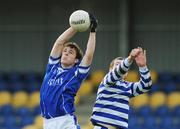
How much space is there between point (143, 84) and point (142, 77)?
3.6 inches

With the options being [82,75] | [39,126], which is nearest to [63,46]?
[82,75]

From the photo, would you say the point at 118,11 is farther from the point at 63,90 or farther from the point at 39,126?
the point at 63,90

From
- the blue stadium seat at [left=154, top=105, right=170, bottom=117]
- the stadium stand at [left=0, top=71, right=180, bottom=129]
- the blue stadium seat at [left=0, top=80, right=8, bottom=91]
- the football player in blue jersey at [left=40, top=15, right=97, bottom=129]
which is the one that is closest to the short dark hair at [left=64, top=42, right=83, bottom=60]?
the football player in blue jersey at [left=40, top=15, right=97, bottom=129]

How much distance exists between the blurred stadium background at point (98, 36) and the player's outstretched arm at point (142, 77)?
374 inches

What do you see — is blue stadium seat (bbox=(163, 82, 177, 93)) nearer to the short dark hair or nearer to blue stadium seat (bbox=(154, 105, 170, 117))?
blue stadium seat (bbox=(154, 105, 170, 117))

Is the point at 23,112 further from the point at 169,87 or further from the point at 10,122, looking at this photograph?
the point at 169,87

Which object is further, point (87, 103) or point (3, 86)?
point (3, 86)

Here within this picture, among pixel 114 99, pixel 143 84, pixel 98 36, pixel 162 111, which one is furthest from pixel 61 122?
pixel 98 36

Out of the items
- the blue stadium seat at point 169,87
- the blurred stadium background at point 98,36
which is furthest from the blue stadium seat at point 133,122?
the blurred stadium background at point 98,36

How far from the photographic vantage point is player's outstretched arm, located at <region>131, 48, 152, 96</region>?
8.22 m

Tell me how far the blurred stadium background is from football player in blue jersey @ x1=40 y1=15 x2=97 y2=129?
32.1ft

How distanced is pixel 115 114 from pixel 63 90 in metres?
0.69

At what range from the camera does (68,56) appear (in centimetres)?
823

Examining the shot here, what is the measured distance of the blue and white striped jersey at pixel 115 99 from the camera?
8344 mm
